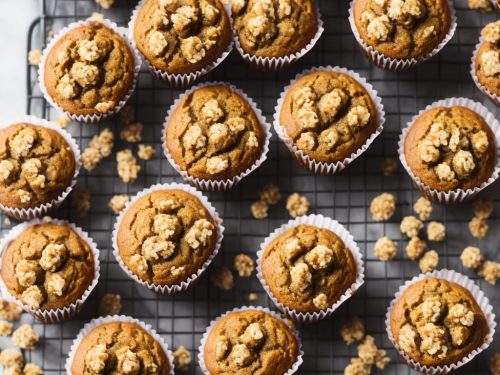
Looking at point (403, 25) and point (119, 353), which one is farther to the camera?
point (403, 25)

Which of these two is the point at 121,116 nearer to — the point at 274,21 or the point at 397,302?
the point at 274,21

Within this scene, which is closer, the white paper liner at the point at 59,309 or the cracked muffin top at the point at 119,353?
the cracked muffin top at the point at 119,353

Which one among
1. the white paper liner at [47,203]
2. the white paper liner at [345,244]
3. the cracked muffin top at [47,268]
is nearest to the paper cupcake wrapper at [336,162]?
the white paper liner at [345,244]

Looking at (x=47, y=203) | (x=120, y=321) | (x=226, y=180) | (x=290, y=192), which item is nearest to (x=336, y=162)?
(x=290, y=192)

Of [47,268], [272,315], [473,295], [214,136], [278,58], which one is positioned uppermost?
[278,58]

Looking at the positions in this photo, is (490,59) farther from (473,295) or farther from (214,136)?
(214,136)

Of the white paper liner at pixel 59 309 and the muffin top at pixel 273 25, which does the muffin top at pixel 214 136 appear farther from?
the white paper liner at pixel 59 309
